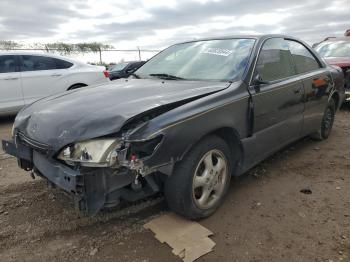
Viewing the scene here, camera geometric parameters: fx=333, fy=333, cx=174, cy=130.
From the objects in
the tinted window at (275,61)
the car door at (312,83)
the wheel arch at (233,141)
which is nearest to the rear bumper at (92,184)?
the wheel arch at (233,141)

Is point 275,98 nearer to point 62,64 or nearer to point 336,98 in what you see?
point 336,98

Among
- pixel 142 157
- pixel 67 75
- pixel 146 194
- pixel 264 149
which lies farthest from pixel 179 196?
pixel 67 75

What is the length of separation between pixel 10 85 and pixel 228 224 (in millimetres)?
5842

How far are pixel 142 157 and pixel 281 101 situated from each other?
1.96 meters

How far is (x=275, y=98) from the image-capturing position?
348 cm

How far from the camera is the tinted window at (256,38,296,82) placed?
3.44m

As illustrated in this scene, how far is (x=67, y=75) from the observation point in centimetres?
752

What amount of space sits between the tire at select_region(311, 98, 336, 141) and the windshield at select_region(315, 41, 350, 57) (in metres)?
3.72

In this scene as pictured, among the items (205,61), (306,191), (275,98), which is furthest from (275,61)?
(306,191)

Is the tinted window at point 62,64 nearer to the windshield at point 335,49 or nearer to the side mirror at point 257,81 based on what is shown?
the side mirror at point 257,81

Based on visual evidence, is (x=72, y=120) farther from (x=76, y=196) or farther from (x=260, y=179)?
(x=260, y=179)

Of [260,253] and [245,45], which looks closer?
[260,253]

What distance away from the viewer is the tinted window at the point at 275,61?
11.3ft

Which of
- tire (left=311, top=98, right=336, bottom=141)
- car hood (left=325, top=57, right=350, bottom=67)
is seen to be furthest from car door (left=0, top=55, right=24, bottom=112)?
car hood (left=325, top=57, right=350, bottom=67)
